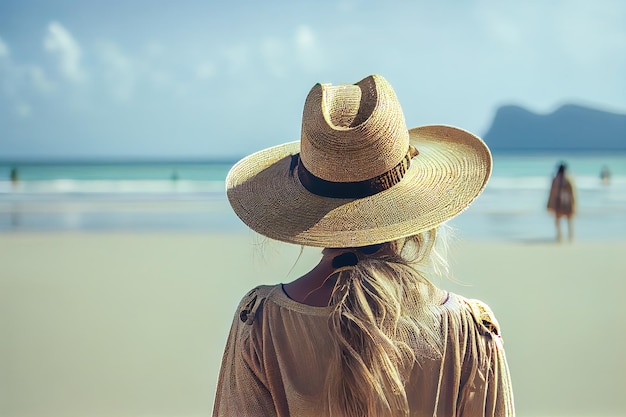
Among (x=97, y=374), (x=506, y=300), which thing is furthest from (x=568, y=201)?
→ (x=97, y=374)

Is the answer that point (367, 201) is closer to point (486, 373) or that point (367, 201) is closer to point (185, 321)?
point (486, 373)

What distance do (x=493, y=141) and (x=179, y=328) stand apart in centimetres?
8372

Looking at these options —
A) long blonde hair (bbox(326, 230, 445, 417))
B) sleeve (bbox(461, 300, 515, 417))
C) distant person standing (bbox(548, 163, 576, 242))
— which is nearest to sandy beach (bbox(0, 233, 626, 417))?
long blonde hair (bbox(326, 230, 445, 417))

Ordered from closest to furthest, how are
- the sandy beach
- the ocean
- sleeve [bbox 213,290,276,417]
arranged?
sleeve [bbox 213,290,276,417] → the sandy beach → the ocean

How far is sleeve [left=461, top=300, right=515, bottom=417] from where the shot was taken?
53.3 inches

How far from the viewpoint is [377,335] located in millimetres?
1302

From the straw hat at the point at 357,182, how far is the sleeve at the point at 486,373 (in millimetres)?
192

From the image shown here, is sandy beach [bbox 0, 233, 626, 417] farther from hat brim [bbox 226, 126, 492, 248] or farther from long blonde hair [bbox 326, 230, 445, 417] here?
long blonde hair [bbox 326, 230, 445, 417]

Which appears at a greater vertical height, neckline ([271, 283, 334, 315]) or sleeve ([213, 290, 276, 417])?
neckline ([271, 283, 334, 315])

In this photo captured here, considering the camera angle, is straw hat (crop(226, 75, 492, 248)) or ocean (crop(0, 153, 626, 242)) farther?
ocean (crop(0, 153, 626, 242))

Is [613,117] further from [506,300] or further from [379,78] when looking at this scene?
[379,78]

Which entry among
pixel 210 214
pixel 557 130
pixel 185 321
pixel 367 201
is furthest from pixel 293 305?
pixel 557 130

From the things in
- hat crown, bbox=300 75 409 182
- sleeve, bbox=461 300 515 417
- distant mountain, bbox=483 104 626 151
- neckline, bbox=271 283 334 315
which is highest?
distant mountain, bbox=483 104 626 151

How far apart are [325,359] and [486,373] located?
0.92 ft
